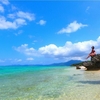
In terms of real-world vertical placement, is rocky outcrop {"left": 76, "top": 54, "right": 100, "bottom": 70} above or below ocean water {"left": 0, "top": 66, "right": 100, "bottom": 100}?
above

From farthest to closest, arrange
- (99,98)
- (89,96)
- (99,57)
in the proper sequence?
1. (99,57)
2. (89,96)
3. (99,98)

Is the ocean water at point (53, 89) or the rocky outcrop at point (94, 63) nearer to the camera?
the ocean water at point (53, 89)

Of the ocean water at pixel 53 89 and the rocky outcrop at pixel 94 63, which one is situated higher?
the rocky outcrop at pixel 94 63

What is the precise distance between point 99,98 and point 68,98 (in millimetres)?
1829

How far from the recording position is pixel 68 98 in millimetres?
11219

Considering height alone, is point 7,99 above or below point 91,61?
below

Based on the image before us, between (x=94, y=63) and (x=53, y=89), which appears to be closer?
(x=53, y=89)

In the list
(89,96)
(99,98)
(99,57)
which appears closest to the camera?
(99,98)

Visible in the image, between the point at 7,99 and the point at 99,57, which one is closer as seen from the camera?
the point at 7,99

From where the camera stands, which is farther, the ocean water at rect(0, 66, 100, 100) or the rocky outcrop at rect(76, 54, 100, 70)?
the rocky outcrop at rect(76, 54, 100, 70)

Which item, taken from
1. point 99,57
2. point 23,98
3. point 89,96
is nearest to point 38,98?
point 23,98

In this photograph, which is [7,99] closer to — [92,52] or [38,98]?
[38,98]

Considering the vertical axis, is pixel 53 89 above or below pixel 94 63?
below

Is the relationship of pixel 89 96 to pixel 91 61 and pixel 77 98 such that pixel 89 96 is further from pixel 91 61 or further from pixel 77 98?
pixel 91 61
